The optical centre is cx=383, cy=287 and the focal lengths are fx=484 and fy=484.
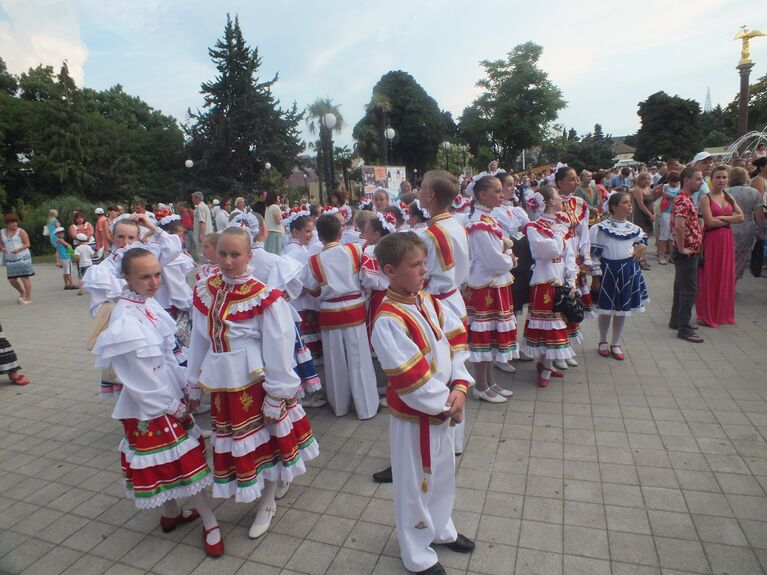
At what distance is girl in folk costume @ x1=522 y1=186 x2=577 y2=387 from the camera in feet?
16.6

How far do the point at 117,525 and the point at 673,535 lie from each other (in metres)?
3.70

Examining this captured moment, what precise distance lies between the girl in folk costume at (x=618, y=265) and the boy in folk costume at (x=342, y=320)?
304cm

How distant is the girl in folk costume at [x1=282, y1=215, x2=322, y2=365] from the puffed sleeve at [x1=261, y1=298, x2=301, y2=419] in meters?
2.12

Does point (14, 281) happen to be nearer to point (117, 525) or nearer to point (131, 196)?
point (117, 525)

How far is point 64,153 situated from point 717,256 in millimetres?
42462

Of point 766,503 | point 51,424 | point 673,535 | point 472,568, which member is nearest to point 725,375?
point 766,503

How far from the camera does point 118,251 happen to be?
4469mm

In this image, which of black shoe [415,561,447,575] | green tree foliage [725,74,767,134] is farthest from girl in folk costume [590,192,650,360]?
green tree foliage [725,74,767,134]

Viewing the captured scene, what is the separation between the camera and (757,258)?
8.44 metres

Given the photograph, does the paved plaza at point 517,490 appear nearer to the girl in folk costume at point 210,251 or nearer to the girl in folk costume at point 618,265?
the girl in folk costume at point 618,265

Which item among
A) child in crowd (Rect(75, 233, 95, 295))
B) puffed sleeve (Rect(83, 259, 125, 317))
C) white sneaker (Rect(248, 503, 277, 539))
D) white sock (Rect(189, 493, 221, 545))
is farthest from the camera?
child in crowd (Rect(75, 233, 95, 295))

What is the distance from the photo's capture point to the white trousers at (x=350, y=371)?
480cm

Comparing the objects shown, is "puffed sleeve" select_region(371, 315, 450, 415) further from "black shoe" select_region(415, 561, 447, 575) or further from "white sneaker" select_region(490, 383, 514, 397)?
"white sneaker" select_region(490, 383, 514, 397)

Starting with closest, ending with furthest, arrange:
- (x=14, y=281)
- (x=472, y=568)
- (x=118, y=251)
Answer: (x=472, y=568) < (x=118, y=251) < (x=14, y=281)
